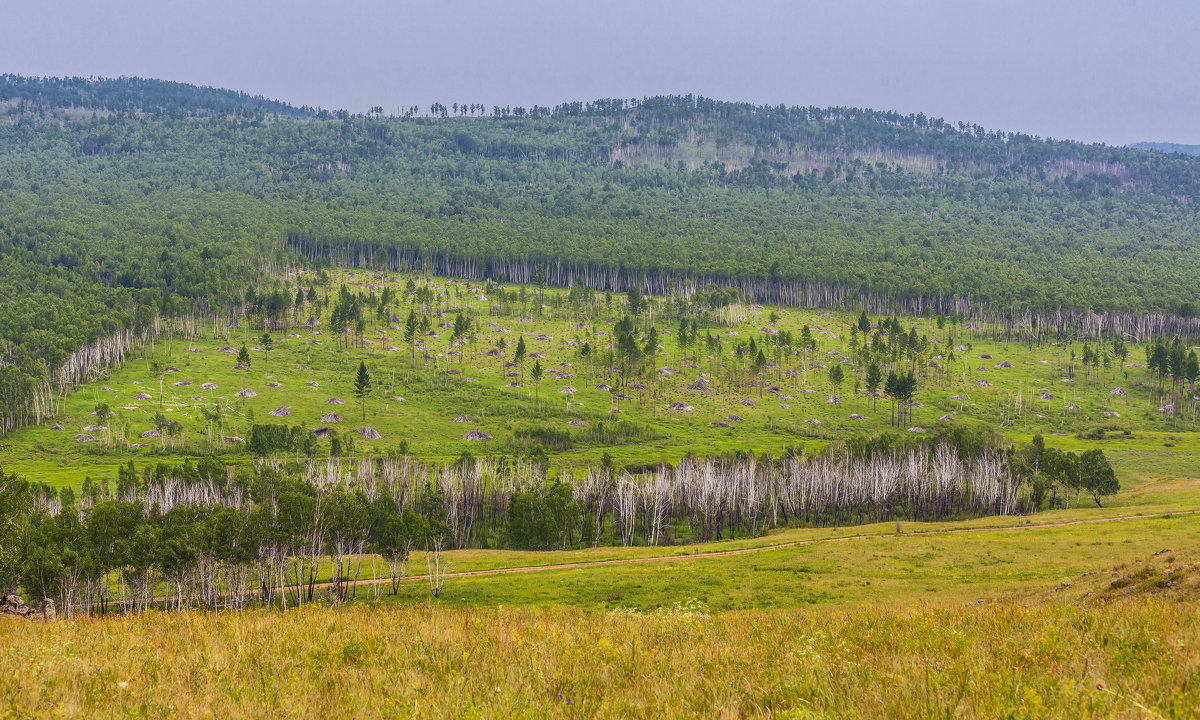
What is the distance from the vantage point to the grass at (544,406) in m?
113

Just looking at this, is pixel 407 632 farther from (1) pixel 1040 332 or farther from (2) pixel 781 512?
(1) pixel 1040 332

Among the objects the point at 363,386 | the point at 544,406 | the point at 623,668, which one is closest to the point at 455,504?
the point at 363,386

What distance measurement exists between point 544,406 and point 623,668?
129444mm

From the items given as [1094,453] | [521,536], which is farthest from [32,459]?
[1094,453]

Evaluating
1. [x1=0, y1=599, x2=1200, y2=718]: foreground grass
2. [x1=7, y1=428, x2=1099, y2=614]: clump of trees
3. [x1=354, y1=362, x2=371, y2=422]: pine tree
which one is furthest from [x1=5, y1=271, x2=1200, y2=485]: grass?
[x1=0, y1=599, x2=1200, y2=718]: foreground grass

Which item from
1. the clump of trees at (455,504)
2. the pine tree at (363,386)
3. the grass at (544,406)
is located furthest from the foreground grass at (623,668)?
the pine tree at (363,386)

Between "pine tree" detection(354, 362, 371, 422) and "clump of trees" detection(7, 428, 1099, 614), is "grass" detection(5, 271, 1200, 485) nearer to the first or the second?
"pine tree" detection(354, 362, 371, 422)

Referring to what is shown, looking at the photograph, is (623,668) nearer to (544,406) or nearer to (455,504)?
(455,504)

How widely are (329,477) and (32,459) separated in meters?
44.6

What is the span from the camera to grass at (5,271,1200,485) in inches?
4464

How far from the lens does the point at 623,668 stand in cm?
959

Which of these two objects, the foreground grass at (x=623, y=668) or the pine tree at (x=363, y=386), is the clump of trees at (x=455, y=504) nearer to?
the pine tree at (x=363, y=386)

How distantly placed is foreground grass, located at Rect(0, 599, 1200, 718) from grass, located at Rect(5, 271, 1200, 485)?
100.0 meters

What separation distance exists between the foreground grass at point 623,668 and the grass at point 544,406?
328ft
